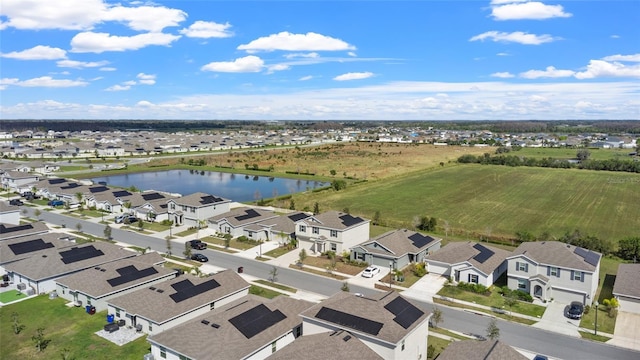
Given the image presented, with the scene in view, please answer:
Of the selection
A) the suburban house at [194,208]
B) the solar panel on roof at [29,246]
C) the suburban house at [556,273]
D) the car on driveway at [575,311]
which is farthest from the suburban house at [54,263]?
the car on driveway at [575,311]

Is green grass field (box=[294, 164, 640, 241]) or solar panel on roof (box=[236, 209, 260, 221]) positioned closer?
solar panel on roof (box=[236, 209, 260, 221])

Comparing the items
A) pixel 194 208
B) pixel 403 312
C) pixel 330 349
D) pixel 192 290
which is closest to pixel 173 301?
pixel 192 290

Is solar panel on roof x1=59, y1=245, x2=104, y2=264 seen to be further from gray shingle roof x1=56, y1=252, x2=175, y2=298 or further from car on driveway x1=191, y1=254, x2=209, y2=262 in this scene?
car on driveway x1=191, y1=254, x2=209, y2=262

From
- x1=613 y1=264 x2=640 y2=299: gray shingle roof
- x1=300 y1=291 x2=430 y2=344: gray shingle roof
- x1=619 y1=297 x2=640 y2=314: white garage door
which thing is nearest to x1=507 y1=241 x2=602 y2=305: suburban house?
x1=613 y1=264 x2=640 y2=299: gray shingle roof

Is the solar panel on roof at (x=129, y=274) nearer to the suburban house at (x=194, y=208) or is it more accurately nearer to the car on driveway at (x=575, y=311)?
the suburban house at (x=194, y=208)

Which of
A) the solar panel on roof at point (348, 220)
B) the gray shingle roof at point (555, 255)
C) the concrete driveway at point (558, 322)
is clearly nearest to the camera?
the concrete driveway at point (558, 322)

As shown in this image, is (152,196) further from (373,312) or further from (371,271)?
(373,312)

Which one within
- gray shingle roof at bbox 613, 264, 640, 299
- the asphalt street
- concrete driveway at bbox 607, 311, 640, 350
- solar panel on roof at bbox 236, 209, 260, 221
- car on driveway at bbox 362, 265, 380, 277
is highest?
solar panel on roof at bbox 236, 209, 260, 221
